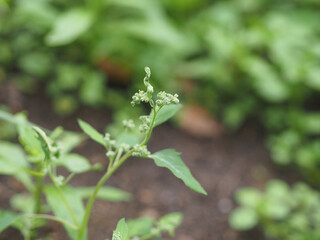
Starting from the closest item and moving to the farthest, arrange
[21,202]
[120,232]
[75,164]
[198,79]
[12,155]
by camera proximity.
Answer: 1. [120,232]
2. [75,164]
3. [12,155]
4. [21,202]
5. [198,79]

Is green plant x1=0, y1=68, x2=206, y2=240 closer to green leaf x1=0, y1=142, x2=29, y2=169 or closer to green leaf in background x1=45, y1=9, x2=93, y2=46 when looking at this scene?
green leaf x1=0, y1=142, x2=29, y2=169

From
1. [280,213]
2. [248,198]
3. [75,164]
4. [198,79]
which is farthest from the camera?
[198,79]

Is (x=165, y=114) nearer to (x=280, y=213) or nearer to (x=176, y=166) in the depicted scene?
(x=176, y=166)

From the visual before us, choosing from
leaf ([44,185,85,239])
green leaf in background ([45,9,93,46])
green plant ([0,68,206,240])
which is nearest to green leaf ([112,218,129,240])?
green plant ([0,68,206,240])

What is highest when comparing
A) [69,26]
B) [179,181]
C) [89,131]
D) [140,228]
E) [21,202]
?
[69,26]

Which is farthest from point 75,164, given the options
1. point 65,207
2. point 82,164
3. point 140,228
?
point 140,228

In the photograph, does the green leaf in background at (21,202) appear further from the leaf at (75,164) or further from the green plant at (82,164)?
the leaf at (75,164)

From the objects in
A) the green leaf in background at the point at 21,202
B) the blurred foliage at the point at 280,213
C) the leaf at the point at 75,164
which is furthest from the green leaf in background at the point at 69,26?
the blurred foliage at the point at 280,213
